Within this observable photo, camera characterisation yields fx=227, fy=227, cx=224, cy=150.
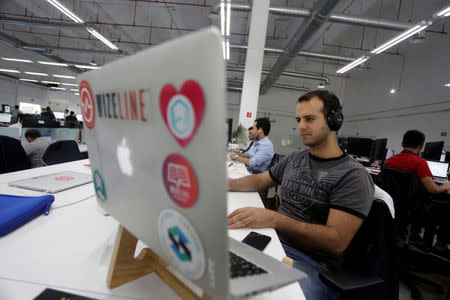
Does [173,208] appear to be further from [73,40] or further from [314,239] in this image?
[73,40]

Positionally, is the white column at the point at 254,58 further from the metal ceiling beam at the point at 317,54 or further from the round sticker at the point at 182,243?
the round sticker at the point at 182,243

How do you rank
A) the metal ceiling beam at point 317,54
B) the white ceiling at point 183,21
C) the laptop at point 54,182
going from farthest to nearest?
the metal ceiling beam at point 317,54 < the white ceiling at point 183,21 < the laptop at point 54,182

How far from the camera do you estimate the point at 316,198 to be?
109cm

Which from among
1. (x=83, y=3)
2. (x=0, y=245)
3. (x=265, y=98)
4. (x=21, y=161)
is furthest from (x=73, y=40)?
(x=0, y=245)

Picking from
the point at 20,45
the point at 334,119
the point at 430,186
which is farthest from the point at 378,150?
the point at 20,45

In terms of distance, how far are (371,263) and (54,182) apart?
4.90 ft

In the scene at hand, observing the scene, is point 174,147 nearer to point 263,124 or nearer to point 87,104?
point 87,104

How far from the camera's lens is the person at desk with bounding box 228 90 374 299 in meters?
0.89

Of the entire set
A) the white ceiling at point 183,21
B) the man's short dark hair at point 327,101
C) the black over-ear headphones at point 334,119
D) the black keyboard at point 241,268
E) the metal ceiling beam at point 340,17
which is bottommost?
the black keyboard at point 241,268

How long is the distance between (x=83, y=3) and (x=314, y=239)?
27.5 ft

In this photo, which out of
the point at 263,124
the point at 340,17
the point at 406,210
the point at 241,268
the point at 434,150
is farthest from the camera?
the point at 340,17

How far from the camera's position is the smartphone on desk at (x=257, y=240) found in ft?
2.41

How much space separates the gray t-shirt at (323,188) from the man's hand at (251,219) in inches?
11.0

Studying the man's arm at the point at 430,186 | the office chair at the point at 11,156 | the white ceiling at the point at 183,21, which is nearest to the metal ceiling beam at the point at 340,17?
the white ceiling at the point at 183,21
